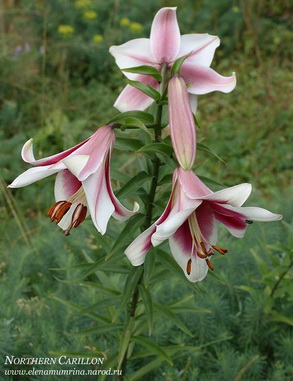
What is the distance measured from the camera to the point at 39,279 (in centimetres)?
219

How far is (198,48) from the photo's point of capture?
116 cm

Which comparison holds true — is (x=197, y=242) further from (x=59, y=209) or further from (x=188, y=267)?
(x=59, y=209)

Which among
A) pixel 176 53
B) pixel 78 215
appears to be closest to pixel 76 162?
pixel 78 215

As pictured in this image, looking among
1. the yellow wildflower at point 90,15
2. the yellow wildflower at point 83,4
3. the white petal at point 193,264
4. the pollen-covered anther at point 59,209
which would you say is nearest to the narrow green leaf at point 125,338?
the white petal at point 193,264

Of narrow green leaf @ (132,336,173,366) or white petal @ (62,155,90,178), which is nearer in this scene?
Result: white petal @ (62,155,90,178)

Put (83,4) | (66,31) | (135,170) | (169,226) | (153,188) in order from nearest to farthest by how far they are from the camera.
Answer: (169,226), (153,188), (135,170), (66,31), (83,4)

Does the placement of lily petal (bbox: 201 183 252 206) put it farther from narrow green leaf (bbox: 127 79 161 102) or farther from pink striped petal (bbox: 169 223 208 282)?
narrow green leaf (bbox: 127 79 161 102)

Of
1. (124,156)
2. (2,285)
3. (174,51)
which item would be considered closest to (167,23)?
(174,51)

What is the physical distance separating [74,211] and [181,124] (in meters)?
0.27

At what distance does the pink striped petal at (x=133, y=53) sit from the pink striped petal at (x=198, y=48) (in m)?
0.07

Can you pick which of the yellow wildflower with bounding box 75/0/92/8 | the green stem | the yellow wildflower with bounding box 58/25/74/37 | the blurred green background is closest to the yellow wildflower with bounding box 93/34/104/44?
the blurred green background

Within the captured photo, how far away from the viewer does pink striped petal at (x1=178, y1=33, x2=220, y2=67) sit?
115cm

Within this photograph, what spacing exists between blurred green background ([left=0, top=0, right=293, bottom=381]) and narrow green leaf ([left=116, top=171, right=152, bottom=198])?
0.26 ft

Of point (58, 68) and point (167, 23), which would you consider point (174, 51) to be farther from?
point (58, 68)
